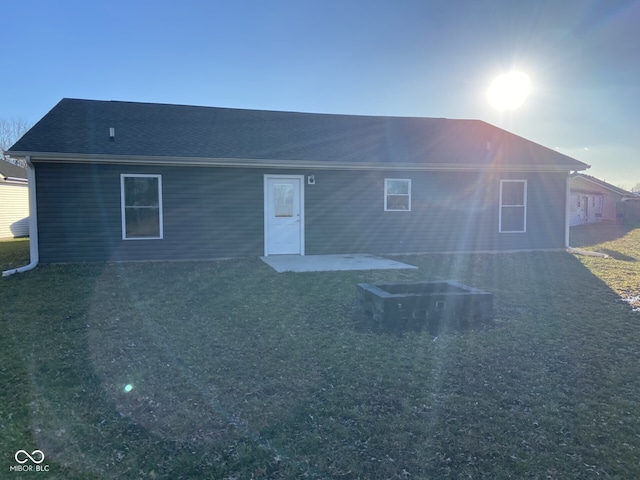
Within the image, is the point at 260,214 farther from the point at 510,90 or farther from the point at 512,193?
the point at 510,90

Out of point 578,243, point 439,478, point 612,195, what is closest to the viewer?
point 439,478

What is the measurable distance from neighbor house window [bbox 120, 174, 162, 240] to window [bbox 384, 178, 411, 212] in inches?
219

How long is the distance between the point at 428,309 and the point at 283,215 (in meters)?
6.26

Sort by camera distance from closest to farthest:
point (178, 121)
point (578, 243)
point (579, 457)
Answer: point (579, 457), point (178, 121), point (578, 243)

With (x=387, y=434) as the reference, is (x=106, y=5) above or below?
above

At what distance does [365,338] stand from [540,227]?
970 cm

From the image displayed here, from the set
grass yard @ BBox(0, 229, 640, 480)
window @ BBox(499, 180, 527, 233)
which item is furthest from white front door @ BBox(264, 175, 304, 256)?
window @ BBox(499, 180, 527, 233)

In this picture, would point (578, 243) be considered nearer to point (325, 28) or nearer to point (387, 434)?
point (325, 28)

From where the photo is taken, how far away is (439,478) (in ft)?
7.80

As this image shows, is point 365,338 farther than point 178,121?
No

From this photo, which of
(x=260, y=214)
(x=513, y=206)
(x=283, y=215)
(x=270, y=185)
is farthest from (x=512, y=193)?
(x=260, y=214)

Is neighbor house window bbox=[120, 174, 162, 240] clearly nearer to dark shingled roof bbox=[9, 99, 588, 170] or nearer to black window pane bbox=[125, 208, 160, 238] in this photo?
black window pane bbox=[125, 208, 160, 238]

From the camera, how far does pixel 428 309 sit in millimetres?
4945

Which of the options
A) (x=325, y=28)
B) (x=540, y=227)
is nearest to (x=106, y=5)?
(x=325, y=28)
